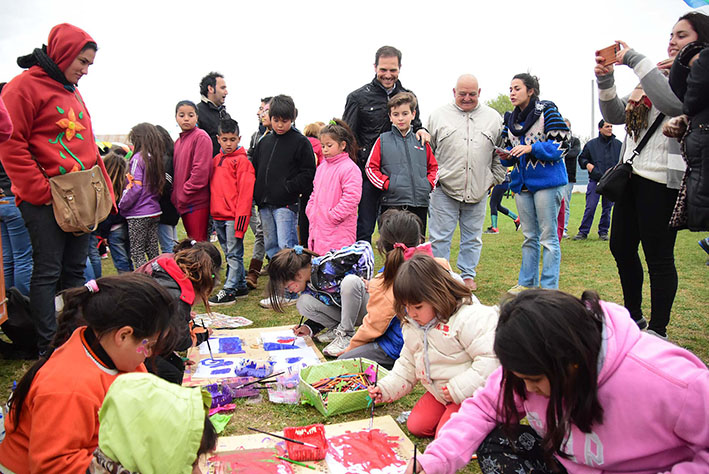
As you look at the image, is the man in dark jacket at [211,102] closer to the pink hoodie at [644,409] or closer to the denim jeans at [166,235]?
the denim jeans at [166,235]

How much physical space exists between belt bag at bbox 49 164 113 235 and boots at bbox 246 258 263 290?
2.01m

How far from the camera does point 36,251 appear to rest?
2918 mm

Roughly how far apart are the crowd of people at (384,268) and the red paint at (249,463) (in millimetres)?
222

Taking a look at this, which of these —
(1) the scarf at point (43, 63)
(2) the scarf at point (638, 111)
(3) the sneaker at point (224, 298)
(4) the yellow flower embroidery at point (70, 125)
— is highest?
(1) the scarf at point (43, 63)

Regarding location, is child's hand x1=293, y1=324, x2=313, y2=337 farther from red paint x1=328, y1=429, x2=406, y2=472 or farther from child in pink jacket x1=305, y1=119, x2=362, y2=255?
red paint x1=328, y1=429, x2=406, y2=472

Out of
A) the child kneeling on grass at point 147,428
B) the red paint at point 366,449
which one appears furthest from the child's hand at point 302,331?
the child kneeling on grass at point 147,428

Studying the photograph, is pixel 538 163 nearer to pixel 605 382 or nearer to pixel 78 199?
pixel 605 382

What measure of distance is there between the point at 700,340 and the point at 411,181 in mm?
2323

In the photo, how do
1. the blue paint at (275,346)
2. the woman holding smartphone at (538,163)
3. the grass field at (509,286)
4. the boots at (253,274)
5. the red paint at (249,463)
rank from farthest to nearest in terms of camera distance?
the boots at (253,274) → the woman holding smartphone at (538,163) → the blue paint at (275,346) → the grass field at (509,286) → the red paint at (249,463)

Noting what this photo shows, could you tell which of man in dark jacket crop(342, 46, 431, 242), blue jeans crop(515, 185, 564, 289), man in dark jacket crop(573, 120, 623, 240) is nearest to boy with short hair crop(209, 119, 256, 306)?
man in dark jacket crop(342, 46, 431, 242)

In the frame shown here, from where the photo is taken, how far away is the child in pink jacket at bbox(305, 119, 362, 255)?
4.10 meters

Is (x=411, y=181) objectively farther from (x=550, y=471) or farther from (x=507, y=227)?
(x=507, y=227)

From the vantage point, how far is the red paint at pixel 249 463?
1.99 m

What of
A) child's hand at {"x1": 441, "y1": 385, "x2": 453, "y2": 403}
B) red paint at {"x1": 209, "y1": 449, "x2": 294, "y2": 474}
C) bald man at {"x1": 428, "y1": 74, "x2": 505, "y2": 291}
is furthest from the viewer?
bald man at {"x1": 428, "y1": 74, "x2": 505, "y2": 291}
